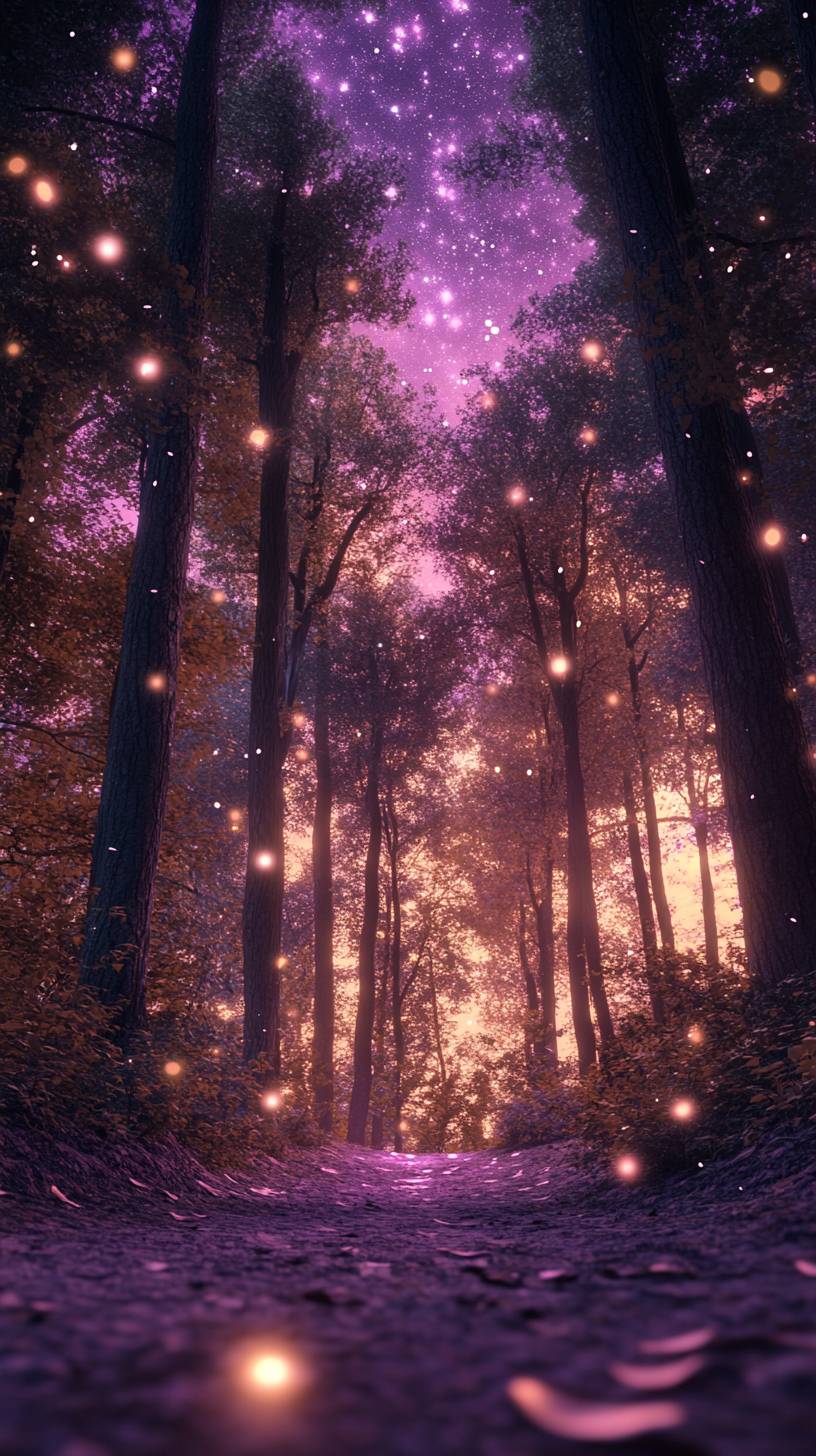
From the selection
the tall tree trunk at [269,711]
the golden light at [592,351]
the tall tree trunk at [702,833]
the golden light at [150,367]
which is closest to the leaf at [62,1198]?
the tall tree trunk at [269,711]

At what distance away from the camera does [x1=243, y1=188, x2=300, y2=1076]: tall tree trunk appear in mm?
10734

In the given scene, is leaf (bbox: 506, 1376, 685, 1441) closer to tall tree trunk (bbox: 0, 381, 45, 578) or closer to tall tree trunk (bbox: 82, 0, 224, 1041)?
tall tree trunk (bbox: 82, 0, 224, 1041)

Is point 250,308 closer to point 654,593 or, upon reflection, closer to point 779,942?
point 654,593

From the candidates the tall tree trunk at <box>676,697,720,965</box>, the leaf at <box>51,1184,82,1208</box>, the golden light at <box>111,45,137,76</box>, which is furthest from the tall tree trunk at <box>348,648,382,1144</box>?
the leaf at <box>51,1184,82,1208</box>

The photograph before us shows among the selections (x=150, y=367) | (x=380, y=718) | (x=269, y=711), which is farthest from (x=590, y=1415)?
(x=380, y=718)

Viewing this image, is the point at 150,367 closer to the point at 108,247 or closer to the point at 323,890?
the point at 108,247

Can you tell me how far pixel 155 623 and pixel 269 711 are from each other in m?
4.19

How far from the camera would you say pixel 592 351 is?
18.5 m

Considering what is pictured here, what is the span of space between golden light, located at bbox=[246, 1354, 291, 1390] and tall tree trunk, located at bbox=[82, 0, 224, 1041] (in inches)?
222

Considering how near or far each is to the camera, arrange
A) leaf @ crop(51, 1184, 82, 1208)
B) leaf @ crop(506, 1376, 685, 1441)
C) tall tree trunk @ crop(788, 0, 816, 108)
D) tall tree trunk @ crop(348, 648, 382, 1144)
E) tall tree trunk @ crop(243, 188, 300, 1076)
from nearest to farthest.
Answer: leaf @ crop(506, 1376, 685, 1441)
leaf @ crop(51, 1184, 82, 1208)
tall tree trunk @ crop(788, 0, 816, 108)
tall tree trunk @ crop(243, 188, 300, 1076)
tall tree trunk @ crop(348, 648, 382, 1144)

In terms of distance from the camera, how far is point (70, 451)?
14273 mm

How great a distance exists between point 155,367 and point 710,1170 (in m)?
8.25

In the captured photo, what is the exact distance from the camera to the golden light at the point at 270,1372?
114 cm

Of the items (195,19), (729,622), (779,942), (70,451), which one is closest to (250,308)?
(70,451)
